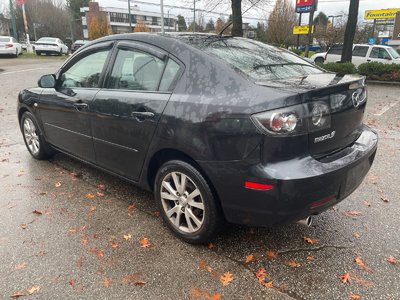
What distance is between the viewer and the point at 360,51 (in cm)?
1756

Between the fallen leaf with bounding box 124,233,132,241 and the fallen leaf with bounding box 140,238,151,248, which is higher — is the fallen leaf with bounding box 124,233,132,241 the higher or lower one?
the higher one

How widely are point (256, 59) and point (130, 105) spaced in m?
1.14

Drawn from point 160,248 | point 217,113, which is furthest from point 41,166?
point 217,113

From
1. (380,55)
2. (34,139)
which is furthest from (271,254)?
(380,55)

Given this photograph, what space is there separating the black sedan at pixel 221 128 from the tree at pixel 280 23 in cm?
3669

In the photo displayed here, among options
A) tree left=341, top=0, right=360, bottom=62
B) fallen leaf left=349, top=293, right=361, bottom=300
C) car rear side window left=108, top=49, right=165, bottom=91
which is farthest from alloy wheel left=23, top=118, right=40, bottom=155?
tree left=341, top=0, right=360, bottom=62

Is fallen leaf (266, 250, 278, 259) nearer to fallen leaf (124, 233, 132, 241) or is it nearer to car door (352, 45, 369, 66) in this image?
fallen leaf (124, 233, 132, 241)

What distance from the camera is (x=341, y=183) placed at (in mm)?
2438

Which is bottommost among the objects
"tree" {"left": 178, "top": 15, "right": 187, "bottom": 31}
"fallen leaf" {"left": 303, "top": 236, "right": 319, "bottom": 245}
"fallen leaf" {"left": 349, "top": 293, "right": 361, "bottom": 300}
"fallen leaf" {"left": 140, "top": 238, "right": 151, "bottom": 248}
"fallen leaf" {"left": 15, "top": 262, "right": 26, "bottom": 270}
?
"fallen leaf" {"left": 349, "top": 293, "right": 361, "bottom": 300}

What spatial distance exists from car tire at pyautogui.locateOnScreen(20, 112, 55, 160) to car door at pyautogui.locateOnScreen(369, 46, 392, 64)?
16.7 m

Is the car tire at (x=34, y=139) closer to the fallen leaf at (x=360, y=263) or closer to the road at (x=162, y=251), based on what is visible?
the road at (x=162, y=251)

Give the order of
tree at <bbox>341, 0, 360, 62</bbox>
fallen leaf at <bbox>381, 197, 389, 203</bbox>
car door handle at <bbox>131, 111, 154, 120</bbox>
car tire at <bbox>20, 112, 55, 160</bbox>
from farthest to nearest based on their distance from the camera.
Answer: tree at <bbox>341, 0, 360, 62</bbox>
car tire at <bbox>20, 112, 55, 160</bbox>
fallen leaf at <bbox>381, 197, 389, 203</bbox>
car door handle at <bbox>131, 111, 154, 120</bbox>

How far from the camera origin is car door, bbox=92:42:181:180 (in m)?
2.86

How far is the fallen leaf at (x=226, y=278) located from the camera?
2.41m
